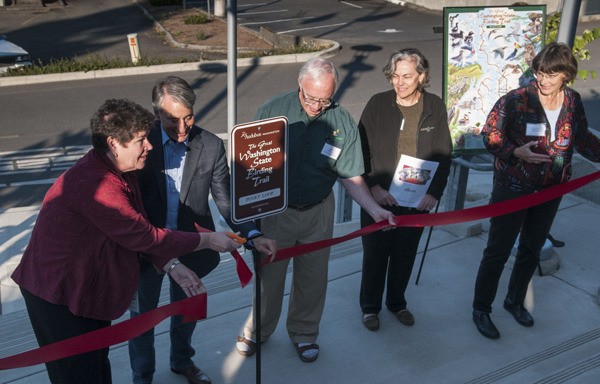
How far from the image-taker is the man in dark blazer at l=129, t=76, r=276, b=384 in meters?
3.28

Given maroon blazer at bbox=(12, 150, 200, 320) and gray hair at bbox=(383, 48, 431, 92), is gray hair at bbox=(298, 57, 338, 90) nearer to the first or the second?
gray hair at bbox=(383, 48, 431, 92)

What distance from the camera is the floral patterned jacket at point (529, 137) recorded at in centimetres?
410

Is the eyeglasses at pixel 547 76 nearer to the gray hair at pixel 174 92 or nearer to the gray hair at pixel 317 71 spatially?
the gray hair at pixel 317 71

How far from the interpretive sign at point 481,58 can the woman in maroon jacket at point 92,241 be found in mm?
3027

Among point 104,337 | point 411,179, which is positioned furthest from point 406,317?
point 104,337

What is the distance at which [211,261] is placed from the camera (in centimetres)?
379

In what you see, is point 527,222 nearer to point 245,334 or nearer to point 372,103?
point 372,103

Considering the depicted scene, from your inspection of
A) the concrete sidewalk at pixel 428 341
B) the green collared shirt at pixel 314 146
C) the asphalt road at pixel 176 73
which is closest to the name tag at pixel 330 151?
the green collared shirt at pixel 314 146

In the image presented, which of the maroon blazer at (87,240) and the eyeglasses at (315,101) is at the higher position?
the eyeglasses at (315,101)

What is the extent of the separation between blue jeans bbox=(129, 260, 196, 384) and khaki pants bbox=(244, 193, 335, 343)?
0.52 m

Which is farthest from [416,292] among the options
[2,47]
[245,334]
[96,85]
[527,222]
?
[2,47]

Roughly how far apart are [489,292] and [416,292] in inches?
26.9

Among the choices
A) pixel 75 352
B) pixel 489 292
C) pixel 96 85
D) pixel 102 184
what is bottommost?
pixel 96 85

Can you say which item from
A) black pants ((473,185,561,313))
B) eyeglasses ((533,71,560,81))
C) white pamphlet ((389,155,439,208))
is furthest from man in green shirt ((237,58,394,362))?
eyeglasses ((533,71,560,81))
